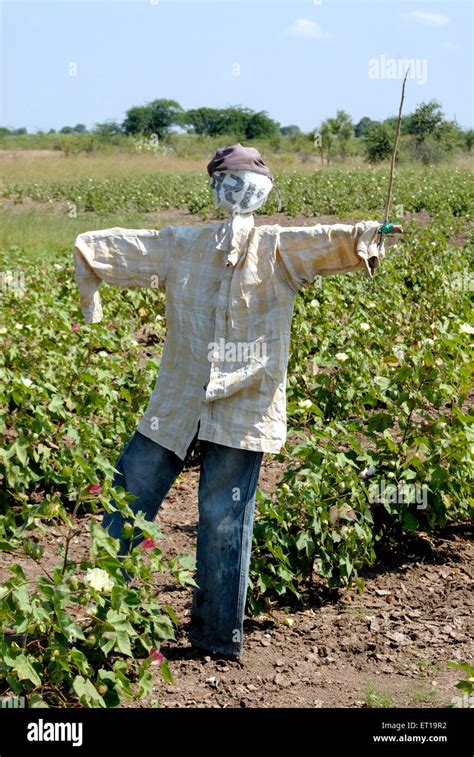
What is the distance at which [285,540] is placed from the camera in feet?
10.6

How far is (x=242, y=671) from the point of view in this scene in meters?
2.96

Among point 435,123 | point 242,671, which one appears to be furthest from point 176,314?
point 435,123

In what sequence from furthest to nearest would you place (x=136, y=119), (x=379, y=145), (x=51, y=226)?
(x=136, y=119) < (x=379, y=145) < (x=51, y=226)

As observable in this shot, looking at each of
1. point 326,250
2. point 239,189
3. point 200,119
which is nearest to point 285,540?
point 326,250

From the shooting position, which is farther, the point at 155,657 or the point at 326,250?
the point at 326,250

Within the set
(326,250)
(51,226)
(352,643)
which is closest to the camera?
(326,250)

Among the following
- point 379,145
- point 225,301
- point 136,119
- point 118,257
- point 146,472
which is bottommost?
point 146,472

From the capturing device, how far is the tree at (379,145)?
32281mm

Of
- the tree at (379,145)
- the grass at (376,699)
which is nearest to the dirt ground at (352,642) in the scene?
the grass at (376,699)

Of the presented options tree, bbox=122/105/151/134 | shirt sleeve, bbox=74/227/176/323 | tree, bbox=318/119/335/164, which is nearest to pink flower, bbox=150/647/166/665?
shirt sleeve, bbox=74/227/176/323

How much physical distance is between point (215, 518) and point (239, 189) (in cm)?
98

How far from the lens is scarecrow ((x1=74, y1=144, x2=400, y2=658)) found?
2.83m

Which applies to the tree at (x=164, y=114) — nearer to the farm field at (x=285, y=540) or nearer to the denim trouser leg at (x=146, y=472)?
the farm field at (x=285, y=540)

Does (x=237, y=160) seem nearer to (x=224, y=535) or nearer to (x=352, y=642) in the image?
(x=224, y=535)
